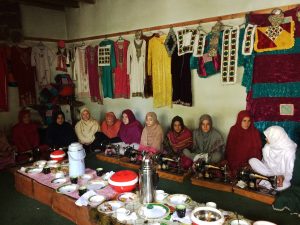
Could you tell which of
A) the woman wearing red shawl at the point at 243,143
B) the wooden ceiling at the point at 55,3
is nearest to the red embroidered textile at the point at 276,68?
the woman wearing red shawl at the point at 243,143

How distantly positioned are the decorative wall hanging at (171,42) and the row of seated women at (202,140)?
1.09 meters

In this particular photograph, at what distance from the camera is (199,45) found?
3.90 m

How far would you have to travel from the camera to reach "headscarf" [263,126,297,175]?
113 inches

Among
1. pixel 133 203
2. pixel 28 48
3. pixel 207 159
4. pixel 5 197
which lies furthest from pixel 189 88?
pixel 28 48

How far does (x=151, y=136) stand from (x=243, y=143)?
1.35 m

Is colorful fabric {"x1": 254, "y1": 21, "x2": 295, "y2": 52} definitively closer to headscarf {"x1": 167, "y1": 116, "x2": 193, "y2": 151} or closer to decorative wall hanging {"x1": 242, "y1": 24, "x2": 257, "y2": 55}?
decorative wall hanging {"x1": 242, "y1": 24, "x2": 257, "y2": 55}

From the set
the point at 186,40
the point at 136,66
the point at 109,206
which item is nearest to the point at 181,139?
the point at 186,40

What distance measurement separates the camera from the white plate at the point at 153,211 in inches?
69.5

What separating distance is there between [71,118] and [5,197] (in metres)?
3.06

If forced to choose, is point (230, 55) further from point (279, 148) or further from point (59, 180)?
point (59, 180)

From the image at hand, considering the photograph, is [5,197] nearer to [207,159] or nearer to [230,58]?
[207,159]

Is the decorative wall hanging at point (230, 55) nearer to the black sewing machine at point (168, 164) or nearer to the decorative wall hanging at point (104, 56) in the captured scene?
the black sewing machine at point (168, 164)

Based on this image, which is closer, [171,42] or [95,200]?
[95,200]

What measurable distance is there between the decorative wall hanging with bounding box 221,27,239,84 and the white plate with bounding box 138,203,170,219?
2.40m
